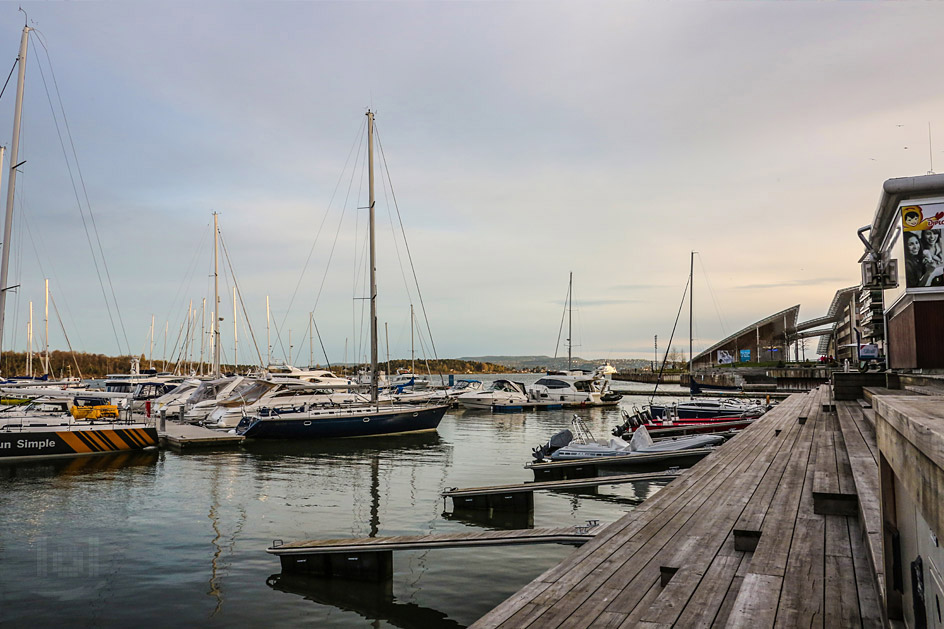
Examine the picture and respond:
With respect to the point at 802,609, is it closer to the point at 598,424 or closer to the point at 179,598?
the point at 179,598

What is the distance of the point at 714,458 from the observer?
37.0 ft

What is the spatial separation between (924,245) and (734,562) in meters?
10.5

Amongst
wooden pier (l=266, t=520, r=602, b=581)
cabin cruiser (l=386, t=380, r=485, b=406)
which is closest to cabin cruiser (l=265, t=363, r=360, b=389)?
cabin cruiser (l=386, t=380, r=485, b=406)

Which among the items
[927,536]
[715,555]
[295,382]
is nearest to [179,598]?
[715,555]

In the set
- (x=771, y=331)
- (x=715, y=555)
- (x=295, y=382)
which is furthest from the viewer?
(x=771, y=331)

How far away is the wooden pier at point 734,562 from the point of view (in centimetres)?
395

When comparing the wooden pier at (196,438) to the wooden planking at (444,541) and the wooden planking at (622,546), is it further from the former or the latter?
the wooden planking at (622,546)

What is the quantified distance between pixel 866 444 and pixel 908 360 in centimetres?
567

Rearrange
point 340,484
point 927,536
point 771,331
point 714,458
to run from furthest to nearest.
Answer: point 771,331, point 340,484, point 714,458, point 927,536

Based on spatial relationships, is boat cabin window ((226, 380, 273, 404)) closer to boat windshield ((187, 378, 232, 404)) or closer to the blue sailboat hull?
boat windshield ((187, 378, 232, 404))

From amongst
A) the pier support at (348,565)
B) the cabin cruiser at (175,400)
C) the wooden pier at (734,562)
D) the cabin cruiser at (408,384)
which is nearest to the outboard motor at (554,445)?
the pier support at (348,565)

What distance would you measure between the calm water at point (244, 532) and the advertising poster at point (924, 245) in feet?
24.9

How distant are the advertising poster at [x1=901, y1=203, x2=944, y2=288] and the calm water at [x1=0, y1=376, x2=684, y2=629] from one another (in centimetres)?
758

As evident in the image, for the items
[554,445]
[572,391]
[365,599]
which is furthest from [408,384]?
[365,599]
